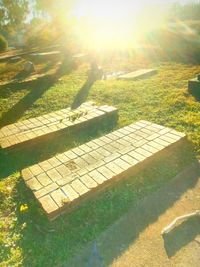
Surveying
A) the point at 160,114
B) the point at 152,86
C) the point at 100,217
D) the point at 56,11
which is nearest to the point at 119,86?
the point at 152,86

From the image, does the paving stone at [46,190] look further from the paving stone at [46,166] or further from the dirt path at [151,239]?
the dirt path at [151,239]

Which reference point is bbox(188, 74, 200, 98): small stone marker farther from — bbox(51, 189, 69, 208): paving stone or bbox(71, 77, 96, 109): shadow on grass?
bbox(51, 189, 69, 208): paving stone

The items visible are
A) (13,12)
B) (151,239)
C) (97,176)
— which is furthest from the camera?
(13,12)

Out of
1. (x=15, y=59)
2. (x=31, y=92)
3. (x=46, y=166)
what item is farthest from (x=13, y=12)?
(x=46, y=166)

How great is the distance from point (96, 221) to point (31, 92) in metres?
7.04

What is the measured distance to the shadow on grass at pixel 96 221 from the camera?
317 centimetres

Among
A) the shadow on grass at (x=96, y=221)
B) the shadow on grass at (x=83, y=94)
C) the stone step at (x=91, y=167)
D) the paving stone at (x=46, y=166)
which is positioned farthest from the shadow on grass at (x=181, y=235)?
the shadow on grass at (x=83, y=94)

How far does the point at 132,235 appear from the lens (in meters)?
3.34

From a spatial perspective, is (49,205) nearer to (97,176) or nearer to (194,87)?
(97,176)

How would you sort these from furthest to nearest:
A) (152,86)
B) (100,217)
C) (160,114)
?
(152,86)
(160,114)
(100,217)

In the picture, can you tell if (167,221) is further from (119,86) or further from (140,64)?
(140,64)

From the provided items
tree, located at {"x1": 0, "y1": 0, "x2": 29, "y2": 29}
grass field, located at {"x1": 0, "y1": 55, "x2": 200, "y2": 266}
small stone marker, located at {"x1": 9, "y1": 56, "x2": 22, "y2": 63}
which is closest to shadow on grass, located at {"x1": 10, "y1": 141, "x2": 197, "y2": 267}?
grass field, located at {"x1": 0, "y1": 55, "x2": 200, "y2": 266}

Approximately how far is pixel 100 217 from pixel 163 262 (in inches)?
39.5

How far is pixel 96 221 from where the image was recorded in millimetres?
3570
